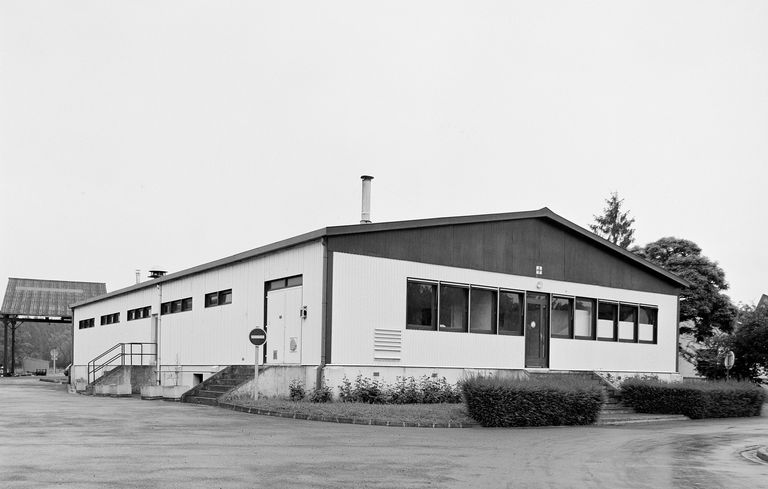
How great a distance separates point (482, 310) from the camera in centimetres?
2448

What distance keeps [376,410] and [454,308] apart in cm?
627

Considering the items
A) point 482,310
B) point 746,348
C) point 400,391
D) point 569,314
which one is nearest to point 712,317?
point 746,348

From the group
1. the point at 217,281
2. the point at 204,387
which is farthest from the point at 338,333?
the point at 217,281

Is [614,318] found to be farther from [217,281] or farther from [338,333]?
[217,281]

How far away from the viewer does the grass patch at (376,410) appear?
17.3 m

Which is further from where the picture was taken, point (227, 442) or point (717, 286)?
point (717, 286)

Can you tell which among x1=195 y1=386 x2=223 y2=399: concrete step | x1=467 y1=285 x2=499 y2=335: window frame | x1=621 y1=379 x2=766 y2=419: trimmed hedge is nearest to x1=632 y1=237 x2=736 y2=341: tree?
x1=621 y1=379 x2=766 y2=419: trimmed hedge

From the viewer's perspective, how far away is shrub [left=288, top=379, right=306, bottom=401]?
68.5 ft

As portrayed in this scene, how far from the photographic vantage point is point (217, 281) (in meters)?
27.6

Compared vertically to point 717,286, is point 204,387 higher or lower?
lower

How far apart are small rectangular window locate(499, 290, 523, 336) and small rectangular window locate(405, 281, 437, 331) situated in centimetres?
278

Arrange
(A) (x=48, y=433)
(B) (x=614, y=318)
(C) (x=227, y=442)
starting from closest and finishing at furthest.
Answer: (C) (x=227, y=442) → (A) (x=48, y=433) → (B) (x=614, y=318)

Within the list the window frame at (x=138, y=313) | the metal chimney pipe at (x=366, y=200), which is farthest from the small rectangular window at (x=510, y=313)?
the window frame at (x=138, y=313)

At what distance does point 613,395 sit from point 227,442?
49.3ft
